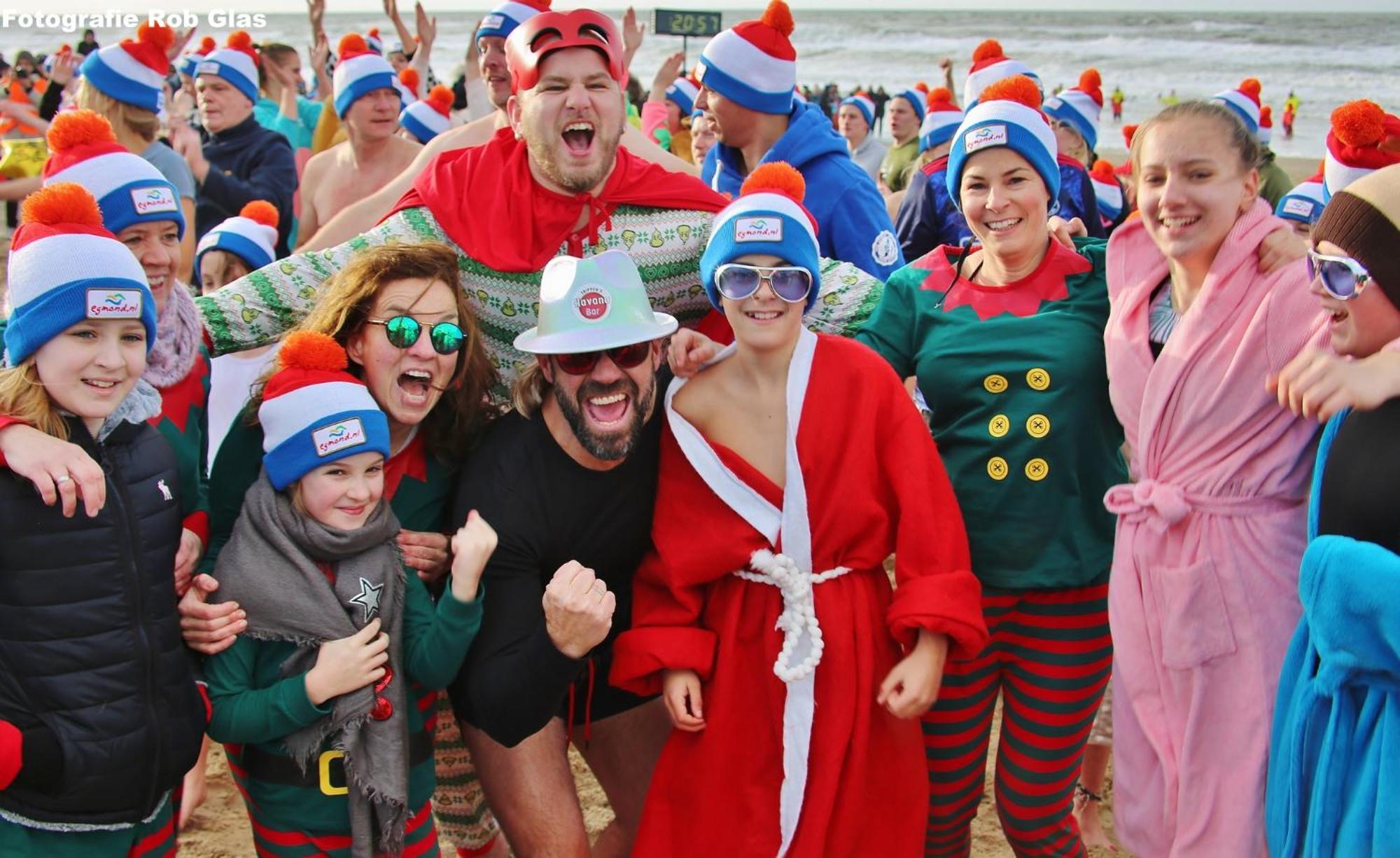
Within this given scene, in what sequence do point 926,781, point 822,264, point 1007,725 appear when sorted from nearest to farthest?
point 926,781
point 1007,725
point 822,264

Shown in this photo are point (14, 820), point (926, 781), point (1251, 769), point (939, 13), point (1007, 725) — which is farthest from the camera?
point (939, 13)

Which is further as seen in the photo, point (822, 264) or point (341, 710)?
point (822, 264)

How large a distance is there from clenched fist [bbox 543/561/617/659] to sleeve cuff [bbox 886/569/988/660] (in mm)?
724

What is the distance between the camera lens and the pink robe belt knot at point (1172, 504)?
9.89 feet

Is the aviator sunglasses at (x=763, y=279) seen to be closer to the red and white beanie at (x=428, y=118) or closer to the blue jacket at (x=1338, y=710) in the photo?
the blue jacket at (x=1338, y=710)

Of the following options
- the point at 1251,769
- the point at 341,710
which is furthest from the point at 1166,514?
the point at 341,710

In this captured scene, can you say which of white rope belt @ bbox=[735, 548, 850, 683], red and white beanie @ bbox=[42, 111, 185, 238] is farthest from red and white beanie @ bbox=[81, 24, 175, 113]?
white rope belt @ bbox=[735, 548, 850, 683]

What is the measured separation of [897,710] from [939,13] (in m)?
89.4

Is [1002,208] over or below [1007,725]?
over

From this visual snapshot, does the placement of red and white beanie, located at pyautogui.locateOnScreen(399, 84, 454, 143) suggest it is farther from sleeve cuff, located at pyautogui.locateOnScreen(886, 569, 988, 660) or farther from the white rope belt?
sleeve cuff, located at pyautogui.locateOnScreen(886, 569, 988, 660)

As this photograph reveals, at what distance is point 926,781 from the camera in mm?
Result: 3248

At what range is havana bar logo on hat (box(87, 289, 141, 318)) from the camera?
282 centimetres

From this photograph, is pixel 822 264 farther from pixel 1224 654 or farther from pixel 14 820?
pixel 14 820

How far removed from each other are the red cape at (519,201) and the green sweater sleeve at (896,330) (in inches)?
29.7
